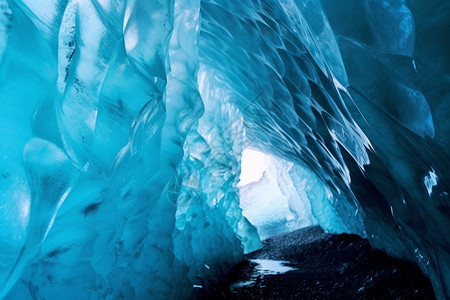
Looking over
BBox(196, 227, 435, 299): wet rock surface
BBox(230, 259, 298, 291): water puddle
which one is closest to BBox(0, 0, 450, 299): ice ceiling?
BBox(196, 227, 435, 299): wet rock surface

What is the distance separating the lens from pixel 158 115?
206 centimetres

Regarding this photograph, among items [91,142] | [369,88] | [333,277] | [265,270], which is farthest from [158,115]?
[265,270]

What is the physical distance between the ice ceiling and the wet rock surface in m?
0.21

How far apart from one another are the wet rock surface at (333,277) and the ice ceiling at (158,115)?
21cm

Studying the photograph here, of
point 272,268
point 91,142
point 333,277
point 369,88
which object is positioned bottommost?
point 272,268

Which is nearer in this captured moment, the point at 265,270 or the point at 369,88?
the point at 369,88

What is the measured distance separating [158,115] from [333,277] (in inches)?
98.0

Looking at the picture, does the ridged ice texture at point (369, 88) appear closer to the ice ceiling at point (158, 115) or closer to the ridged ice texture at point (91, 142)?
the ice ceiling at point (158, 115)

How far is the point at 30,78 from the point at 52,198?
0.45 metres

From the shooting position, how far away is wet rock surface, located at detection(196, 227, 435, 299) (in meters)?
2.52

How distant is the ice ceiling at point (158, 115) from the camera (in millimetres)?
1207

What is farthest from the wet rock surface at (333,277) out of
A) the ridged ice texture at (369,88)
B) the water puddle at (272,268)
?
the ridged ice texture at (369,88)

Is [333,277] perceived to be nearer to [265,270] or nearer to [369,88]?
[265,270]

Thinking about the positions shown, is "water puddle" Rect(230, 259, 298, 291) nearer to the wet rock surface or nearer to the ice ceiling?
the wet rock surface
